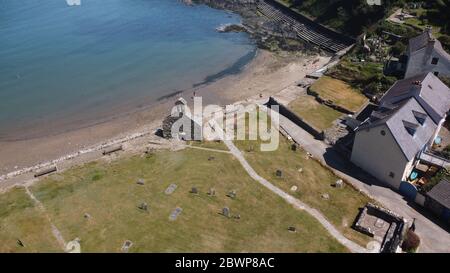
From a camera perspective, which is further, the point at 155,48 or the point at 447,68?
the point at 155,48

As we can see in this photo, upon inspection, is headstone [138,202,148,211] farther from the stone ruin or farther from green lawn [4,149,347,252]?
the stone ruin

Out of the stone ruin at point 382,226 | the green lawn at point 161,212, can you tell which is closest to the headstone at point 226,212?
the green lawn at point 161,212

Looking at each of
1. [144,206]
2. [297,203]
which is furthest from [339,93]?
[144,206]

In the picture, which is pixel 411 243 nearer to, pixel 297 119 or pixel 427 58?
pixel 297 119

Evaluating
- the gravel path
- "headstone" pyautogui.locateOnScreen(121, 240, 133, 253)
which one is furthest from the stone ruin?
"headstone" pyautogui.locateOnScreen(121, 240, 133, 253)
